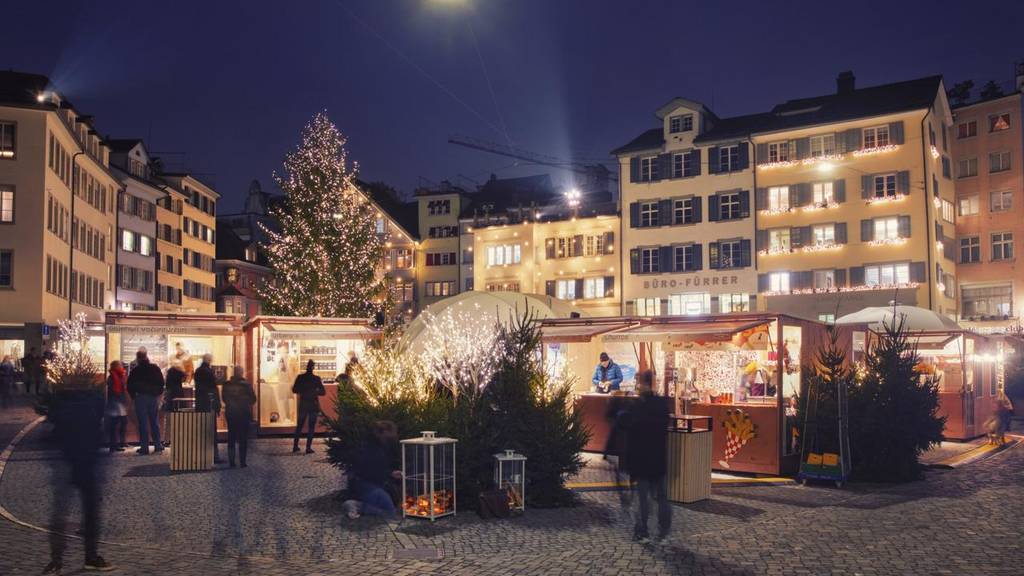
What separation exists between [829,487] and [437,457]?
6.49 m

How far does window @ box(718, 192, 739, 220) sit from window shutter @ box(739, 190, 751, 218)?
9.7 inches

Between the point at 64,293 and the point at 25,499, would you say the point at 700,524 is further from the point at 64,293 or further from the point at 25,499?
the point at 64,293

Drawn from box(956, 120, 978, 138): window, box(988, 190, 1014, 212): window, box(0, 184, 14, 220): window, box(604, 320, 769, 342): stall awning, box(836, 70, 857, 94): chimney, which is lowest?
box(604, 320, 769, 342): stall awning

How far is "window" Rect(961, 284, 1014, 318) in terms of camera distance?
48969 millimetres

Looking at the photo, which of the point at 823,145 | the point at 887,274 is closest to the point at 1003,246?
the point at 887,274

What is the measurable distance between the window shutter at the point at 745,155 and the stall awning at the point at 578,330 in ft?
101

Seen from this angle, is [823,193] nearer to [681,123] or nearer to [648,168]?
[681,123]

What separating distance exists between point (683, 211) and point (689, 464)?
3978 cm

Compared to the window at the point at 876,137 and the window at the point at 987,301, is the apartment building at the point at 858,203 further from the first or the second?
the window at the point at 987,301

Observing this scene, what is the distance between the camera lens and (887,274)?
4531 cm

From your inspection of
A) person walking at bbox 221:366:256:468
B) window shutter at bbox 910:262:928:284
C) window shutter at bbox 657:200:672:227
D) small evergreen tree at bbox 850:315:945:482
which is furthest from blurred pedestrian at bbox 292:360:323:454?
window shutter at bbox 657:200:672:227

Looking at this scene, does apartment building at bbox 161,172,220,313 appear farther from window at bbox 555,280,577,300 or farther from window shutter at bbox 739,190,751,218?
window shutter at bbox 739,190,751,218

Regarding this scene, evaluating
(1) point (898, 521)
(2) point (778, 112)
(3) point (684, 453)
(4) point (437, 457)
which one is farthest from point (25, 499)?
(2) point (778, 112)

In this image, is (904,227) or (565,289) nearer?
(904,227)
